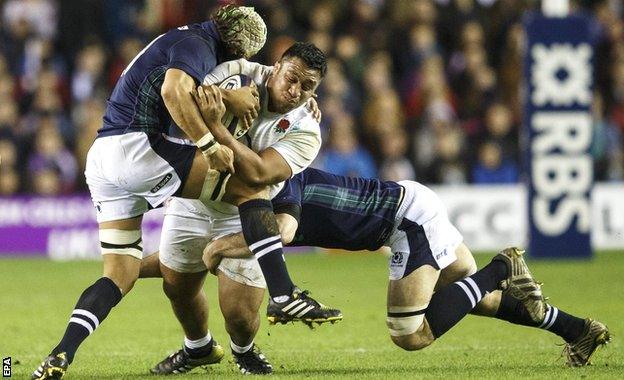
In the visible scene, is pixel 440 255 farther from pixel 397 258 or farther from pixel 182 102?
pixel 182 102

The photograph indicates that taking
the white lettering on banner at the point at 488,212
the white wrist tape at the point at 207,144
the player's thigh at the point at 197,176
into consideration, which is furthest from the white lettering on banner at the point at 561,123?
the white wrist tape at the point at 207,144

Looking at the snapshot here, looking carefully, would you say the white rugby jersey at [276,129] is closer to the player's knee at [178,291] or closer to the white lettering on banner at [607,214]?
the player's knee at [178,291]

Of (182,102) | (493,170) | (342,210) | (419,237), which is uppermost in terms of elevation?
(182,102)

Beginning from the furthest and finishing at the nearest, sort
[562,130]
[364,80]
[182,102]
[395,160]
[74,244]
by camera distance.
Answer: [364,80]
[395,160]
[74,244]
[562,130]
[182,102]

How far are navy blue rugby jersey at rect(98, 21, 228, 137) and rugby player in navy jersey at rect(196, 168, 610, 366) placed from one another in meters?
0.80

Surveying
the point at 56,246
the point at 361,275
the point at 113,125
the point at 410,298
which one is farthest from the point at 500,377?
the point at 56,246

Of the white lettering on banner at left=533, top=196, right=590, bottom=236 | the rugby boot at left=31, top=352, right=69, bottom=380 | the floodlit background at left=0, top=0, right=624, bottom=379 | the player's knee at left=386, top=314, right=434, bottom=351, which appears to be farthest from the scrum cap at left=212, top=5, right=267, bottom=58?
the white lettering on banner at left=533, top=196, right=590, bottom=236

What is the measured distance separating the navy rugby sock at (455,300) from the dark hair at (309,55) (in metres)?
1.41

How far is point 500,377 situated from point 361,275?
23.3 ft

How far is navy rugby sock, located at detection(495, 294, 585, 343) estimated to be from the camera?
7.79 metres

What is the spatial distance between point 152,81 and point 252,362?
5.60 ft

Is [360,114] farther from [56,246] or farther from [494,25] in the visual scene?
[56,246]

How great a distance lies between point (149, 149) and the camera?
7289mm

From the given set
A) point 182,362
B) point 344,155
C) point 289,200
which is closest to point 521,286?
point 289,200
